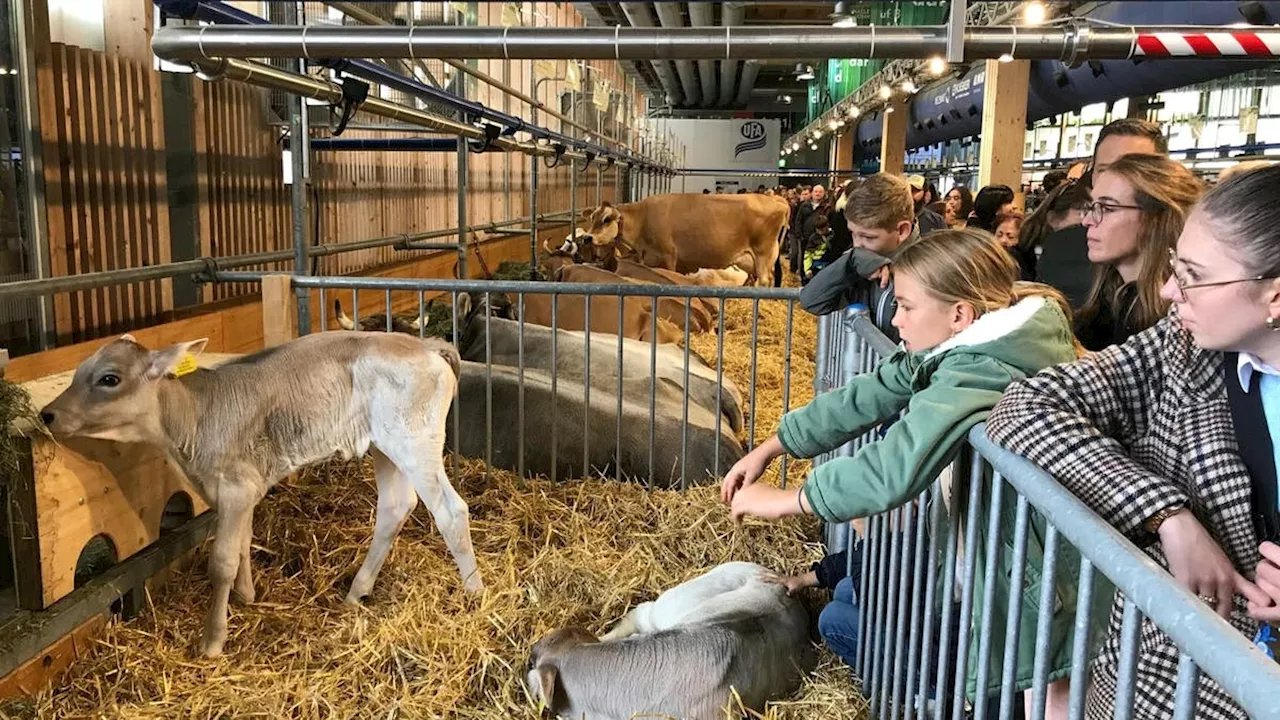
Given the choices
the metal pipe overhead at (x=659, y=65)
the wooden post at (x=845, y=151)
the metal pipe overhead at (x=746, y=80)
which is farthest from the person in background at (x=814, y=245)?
the metal pipe overhead at (x=746, y=80)

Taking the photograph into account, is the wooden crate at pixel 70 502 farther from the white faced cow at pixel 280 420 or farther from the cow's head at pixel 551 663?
the cow's head at pixel 551 663

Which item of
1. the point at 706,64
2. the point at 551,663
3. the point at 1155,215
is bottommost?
the point at 551,663

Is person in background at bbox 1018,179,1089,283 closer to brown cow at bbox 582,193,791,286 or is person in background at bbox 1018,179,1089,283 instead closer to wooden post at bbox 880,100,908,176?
brown cow at bbox 582,193,791,286

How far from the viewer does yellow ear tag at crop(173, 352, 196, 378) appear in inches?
132

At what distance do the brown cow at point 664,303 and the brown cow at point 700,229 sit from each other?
3.76 meters

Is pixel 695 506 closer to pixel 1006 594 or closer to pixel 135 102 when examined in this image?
pixel 1006 594

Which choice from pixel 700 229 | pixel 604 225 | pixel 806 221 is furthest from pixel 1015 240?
pixel 806 221

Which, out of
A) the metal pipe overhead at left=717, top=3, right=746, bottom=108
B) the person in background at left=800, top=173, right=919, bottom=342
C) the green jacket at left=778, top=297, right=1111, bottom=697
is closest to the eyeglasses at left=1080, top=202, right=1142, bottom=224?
the green jacket at left=778, top=297, right=1111, bottom=697

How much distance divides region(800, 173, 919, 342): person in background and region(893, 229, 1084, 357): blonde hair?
4.66 ft

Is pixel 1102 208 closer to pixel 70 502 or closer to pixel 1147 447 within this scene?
pixel 1147 447

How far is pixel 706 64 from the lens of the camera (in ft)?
97.7

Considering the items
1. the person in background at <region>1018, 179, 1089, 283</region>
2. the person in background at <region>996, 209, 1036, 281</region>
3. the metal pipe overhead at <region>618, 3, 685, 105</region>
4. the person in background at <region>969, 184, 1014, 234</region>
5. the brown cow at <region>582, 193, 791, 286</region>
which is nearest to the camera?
the person in background at <region>1018, 179, 1089, 283</region>

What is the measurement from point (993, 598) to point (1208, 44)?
2.37 metres

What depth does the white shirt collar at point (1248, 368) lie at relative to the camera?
4.98ft
